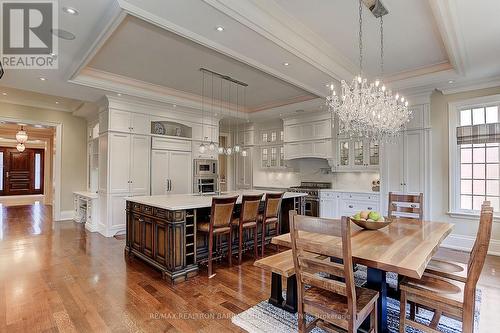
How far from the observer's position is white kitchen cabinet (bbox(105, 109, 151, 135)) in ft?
17.9

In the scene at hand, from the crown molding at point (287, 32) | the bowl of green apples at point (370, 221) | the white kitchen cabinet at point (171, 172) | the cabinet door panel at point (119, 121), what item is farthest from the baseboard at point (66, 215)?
the bowl of green apples at point (370, 221)

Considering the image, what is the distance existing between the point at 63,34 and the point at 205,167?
4.29 m

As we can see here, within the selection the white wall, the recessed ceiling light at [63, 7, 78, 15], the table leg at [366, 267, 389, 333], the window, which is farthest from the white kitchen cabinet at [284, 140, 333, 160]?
the recessed ceiling light at [63, 7, 78, 15]

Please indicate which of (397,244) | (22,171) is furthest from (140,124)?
(22,171)

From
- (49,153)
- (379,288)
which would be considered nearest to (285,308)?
(379,288)

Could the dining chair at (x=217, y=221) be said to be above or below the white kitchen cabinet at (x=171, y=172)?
below

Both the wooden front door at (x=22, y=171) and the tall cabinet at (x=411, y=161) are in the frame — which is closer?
the tall cabinet at (x=411, y=161)

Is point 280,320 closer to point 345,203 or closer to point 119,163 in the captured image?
point 345,203

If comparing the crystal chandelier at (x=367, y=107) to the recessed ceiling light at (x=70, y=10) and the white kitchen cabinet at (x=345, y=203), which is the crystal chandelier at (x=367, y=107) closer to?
the white kitchen cabinet at (x=345, y=203)

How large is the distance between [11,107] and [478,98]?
10.1 m

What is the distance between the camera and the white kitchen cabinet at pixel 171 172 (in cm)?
616

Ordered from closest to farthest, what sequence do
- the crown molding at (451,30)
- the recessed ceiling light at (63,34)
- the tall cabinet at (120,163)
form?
1. the crown molding at (451,30)
2. the recessed ceiling light at (63,34)
3. the tall cabinet at (120,163)

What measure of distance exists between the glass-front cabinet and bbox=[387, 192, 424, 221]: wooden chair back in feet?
8.23

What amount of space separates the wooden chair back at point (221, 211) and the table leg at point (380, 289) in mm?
1849
